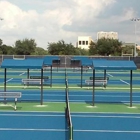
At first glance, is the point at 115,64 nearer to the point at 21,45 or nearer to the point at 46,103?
the point at 46,103

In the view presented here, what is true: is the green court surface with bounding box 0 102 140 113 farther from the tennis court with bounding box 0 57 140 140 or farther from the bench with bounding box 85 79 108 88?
the bench with bounding box 85 79 108 88

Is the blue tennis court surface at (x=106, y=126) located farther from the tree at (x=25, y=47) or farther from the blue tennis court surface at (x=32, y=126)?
the tree at (x=25, y=47)

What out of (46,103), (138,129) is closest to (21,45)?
(46,103)

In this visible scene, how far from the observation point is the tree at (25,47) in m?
103

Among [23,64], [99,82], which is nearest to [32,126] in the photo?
[23,64]

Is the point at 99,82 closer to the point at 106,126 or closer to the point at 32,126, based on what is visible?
the point at 106,126

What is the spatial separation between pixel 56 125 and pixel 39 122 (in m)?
0.77

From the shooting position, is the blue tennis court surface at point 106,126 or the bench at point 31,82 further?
the bench at point 31,82

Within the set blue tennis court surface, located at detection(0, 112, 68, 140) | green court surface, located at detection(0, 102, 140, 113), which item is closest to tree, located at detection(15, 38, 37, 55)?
green court surface, located at detection(0, 102, 140, 113)

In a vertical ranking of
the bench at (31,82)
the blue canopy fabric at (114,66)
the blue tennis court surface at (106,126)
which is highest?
the blue canopy fabric at (114,66)

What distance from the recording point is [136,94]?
22.9 metres

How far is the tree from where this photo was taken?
338ft

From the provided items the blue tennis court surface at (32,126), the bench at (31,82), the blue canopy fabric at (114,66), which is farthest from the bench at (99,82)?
the blue tennis court surface at (32,126)

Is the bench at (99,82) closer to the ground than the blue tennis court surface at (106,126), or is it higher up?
higher up
